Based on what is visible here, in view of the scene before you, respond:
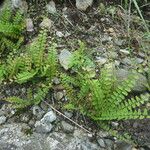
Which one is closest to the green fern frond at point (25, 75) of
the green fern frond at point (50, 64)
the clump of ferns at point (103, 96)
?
the green fern frond at point (50, 64)

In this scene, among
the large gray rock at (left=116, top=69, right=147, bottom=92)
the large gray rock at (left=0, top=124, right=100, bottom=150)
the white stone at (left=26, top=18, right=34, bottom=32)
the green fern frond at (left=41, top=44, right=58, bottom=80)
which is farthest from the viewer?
the white stone at (left=26, top=18, right=34, bottom=32)

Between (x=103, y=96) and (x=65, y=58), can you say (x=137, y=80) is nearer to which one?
(x=103, y=96)

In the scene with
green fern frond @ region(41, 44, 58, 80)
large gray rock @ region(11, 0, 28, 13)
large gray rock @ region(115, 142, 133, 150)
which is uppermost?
large gray rock @ region(11, 0, 28, 13)

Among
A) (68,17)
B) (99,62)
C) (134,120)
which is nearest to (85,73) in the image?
(99,62)

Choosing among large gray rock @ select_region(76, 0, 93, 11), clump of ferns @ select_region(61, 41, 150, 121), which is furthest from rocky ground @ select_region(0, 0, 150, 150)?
clump of ferns @ select_region(61, 41, 150, 121)

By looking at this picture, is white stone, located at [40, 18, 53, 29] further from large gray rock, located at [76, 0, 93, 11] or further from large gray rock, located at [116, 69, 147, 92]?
large gray rock, located at [116, 69, 147, 92]

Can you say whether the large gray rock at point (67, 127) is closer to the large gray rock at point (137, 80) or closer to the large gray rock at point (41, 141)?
the large gray rock at point (41, 141)

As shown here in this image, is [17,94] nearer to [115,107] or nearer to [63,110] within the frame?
[63,110]

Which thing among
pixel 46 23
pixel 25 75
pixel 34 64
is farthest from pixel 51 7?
pixel 25 75
